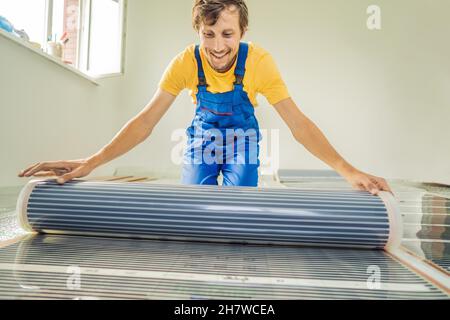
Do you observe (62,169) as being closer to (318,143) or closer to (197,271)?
(197,271)

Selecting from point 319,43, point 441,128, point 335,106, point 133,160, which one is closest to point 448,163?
point 441,128

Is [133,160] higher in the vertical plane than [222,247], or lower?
higher

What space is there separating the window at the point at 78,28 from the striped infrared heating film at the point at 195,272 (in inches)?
99.6

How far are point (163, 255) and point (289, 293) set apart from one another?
0.39m

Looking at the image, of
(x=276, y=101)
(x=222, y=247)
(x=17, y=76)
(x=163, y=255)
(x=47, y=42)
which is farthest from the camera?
(x=47, y=42)

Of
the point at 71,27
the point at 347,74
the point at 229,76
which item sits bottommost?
the point at 229,76

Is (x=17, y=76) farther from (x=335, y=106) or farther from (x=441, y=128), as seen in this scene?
(x=441, y=128)

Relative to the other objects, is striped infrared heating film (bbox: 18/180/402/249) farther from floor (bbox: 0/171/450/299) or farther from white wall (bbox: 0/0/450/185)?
white wall (bbox: 0/0/450/185)

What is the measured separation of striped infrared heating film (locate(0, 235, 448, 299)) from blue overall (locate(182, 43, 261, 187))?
27.2 inches

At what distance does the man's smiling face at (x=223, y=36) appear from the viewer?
1.40 m

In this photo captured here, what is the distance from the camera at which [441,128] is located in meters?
5.06

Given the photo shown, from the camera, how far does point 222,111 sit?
67.5 inches

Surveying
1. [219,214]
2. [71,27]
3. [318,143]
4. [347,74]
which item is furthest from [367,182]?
[347,74]

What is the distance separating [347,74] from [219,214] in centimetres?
464
